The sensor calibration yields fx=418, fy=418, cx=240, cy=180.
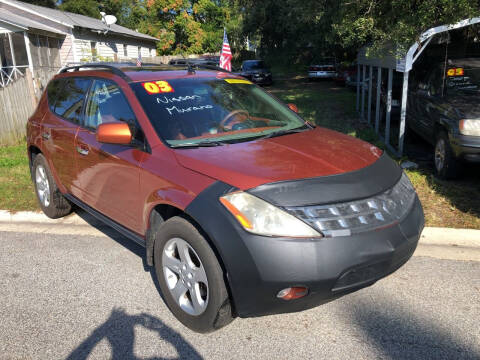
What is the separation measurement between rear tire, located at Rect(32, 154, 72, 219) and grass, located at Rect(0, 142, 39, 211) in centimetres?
40

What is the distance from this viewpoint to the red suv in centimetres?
239

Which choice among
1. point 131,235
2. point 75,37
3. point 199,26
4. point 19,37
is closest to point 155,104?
point 131,235

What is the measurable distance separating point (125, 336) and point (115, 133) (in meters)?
1.46

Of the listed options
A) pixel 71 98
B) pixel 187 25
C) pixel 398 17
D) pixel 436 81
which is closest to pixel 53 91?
pixel 71 98

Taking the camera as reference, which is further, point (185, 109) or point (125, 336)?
point (185, 109)

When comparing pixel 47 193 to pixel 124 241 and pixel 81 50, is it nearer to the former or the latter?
pixel 124 241

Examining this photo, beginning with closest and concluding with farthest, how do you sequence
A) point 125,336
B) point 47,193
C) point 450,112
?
1. point 125,336
2. point 47,193
3. point 450,112

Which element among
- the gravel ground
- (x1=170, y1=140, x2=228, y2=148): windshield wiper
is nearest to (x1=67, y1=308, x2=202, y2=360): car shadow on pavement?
the gravel ground

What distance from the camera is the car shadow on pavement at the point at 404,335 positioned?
103 inches

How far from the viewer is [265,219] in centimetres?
241

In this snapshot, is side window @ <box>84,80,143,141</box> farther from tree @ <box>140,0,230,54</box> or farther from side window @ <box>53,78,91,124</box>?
tree @ <box>140,0,230,54</box>

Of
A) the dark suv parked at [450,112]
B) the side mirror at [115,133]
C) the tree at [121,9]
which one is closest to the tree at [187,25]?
the tree at [121,9]

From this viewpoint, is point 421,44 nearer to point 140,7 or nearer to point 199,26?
point 199,26

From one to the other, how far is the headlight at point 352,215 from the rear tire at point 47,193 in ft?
11.5
